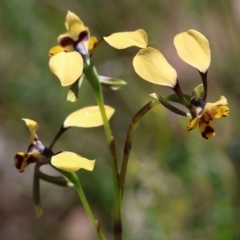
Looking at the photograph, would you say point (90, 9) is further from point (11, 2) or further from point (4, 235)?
point (4, 235)

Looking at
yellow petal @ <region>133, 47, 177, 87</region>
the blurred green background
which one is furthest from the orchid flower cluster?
the blurred green background

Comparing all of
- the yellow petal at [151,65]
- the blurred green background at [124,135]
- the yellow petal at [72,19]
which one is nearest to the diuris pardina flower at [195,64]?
the yellow petal at [151,65]

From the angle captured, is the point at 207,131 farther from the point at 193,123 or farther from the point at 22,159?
the point at 22,159

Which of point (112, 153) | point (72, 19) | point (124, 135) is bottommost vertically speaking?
point (124, 135)

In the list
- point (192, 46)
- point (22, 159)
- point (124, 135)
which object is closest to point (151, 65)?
point (192, 46)

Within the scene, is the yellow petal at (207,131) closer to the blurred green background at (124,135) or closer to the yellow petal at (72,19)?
the yellow petal at (72,19)
